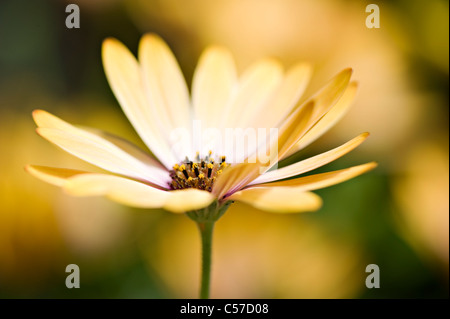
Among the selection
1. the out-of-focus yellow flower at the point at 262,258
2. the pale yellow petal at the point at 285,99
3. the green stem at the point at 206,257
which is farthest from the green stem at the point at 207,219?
the out-of-focus yellow flower at the point at 262,258

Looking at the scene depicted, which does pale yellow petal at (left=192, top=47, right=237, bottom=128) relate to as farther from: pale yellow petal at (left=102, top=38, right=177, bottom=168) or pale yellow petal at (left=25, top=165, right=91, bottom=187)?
pale yellow petal at (left=25, top=165, right=91, bottom=187)

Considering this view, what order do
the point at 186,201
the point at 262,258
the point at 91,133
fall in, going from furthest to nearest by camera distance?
1. the point at 262,258
2. the point at 91,133
3. the point at 186,201

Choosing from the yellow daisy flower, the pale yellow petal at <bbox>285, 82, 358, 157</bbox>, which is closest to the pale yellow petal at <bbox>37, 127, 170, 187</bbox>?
the yellow daisy flower

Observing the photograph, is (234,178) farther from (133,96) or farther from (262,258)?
(262,258)

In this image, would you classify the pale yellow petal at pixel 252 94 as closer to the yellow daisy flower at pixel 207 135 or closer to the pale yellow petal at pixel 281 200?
the yellow daisy flower at pixel 207 135

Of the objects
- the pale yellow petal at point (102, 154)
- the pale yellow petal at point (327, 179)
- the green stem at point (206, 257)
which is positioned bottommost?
the green stem at point (206, 257)

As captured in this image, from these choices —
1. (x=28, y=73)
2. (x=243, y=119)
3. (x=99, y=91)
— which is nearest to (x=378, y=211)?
(x=243, y=119)

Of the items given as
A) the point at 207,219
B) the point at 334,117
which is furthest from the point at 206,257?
the point at 334,117
